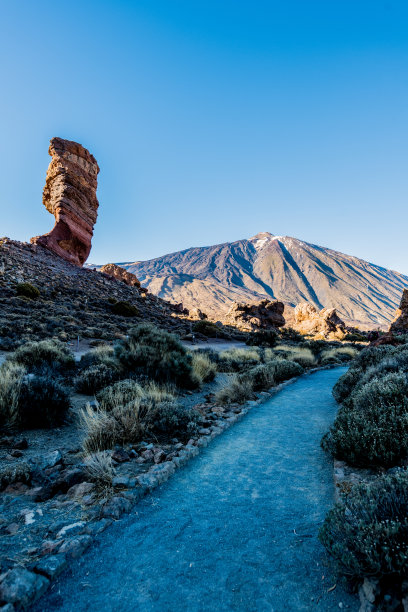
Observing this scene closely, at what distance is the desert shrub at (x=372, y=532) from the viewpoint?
212cm

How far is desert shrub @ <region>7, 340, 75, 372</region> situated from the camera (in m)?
9.91

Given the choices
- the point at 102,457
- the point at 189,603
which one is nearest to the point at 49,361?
the point at 102,457

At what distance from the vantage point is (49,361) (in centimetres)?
1040

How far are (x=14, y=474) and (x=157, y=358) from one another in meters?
5.91

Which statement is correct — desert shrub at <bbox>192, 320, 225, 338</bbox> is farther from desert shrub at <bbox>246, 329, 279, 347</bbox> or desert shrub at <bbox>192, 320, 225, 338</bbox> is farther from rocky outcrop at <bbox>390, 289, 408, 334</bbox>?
rocky outcrop at <bbox>390, 289, 408, 334</bbox>

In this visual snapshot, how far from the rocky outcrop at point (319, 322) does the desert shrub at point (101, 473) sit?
3915cm

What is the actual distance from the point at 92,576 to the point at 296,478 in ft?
8.93

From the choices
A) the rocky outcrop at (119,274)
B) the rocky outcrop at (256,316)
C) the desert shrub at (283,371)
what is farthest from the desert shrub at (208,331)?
the rocky outcrop at (119,274)

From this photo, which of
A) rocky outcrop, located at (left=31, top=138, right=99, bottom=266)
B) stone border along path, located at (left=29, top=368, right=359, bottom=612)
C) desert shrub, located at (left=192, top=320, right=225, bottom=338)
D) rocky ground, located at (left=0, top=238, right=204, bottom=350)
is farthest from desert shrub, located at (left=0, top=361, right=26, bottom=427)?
rocky outcrop, located at (left=31, top=138, right=99, bottom=266)

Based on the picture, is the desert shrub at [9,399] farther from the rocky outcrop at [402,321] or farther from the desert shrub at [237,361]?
the rocky outcrop at [402,321]

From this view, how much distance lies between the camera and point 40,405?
626 centimetres

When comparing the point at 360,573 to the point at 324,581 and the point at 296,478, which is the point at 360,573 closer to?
the point at 324,581

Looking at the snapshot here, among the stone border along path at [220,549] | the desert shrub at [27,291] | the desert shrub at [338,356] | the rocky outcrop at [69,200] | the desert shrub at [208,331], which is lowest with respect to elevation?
the desert shrub at [338,356]

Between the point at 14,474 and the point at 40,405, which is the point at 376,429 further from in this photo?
the point at 40,405
